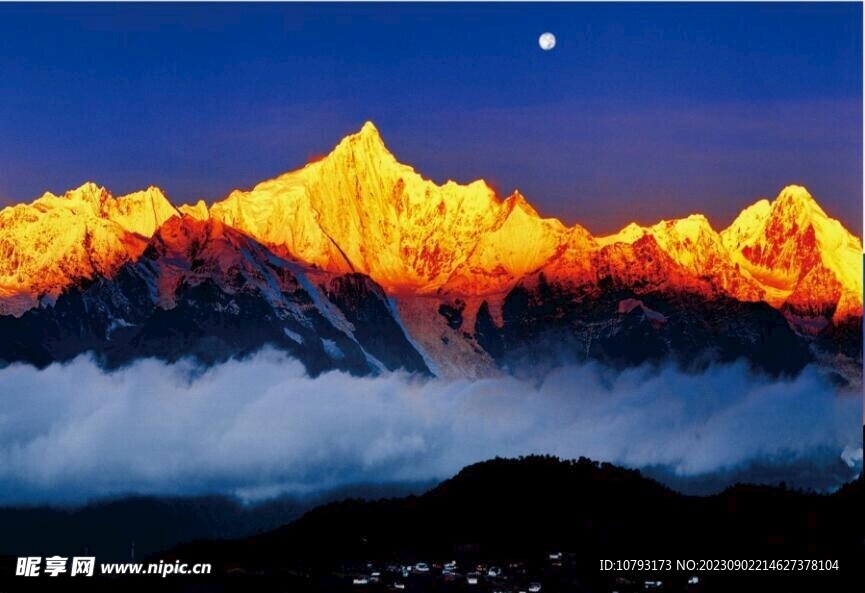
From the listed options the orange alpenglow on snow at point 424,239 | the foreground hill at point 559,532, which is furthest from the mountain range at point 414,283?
the foreground hill at point 559,532

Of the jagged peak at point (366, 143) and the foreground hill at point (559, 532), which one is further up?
the jagged peak at point (366, 143)

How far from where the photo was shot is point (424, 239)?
349 ft

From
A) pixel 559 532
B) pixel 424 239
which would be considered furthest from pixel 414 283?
pixel 559 532

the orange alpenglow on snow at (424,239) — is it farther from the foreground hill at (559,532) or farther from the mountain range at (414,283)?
the foreground hill at (559,532)

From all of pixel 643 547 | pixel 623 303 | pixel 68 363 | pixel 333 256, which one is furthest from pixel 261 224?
pixel 643 547

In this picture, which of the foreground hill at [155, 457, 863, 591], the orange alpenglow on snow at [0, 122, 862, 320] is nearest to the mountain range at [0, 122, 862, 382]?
the orange alpenglow on snow at [0, 122, 862, 320]

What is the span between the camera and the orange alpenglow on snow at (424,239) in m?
98.2

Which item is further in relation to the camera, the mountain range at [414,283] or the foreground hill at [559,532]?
the mountain range at [414,283]

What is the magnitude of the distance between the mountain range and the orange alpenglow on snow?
0.14 m

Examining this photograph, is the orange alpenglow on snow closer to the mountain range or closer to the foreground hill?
the mountain range

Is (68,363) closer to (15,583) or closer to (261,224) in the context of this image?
(261,224)

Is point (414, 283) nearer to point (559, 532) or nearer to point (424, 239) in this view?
point (424, 239)

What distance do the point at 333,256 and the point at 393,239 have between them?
330 centimetres

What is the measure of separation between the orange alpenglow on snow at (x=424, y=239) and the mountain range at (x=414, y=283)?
139mm
